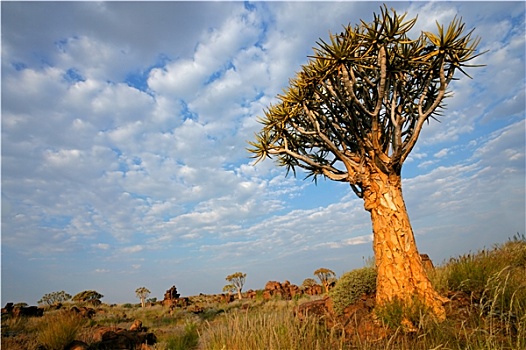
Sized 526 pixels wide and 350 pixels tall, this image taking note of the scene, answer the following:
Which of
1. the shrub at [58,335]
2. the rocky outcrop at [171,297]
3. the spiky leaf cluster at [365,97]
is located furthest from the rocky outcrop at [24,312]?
the spiky leaf cluster at [365,97]

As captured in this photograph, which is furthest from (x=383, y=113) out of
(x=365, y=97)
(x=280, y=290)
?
(x=280, y=290)

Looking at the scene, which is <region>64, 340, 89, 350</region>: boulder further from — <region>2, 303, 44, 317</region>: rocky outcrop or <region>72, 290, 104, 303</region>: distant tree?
<region>72, 290, 104, 303</region>: distant tree

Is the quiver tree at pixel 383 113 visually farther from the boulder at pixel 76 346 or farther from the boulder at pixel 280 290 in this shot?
the boulder at pixel 280 290

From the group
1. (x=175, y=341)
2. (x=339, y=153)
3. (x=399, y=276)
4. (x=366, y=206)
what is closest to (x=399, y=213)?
(x=366, y=206)

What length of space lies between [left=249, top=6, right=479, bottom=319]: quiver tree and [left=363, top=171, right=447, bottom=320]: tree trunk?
0.02 m

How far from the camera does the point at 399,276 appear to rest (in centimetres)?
665

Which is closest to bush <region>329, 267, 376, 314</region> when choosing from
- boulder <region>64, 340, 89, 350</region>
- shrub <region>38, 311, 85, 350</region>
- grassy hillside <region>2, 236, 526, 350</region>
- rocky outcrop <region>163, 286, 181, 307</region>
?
grassy hillside <region>2, 236, 526, 350</region>

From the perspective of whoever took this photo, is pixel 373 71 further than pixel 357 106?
Yes

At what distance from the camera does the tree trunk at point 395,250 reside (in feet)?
21.4

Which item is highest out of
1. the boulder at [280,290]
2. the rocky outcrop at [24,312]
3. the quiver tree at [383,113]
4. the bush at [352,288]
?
the quiver tree at [383,113]

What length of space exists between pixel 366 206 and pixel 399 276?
5.21 feet

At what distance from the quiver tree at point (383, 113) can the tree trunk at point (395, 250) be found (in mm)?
18

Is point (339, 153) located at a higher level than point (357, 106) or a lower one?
lower

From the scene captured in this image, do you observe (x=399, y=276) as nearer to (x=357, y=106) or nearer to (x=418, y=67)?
(x=357, y=106)
